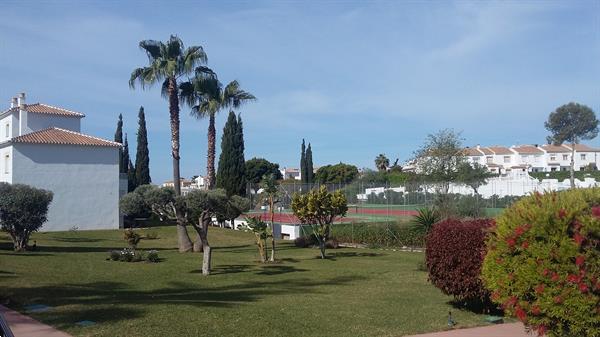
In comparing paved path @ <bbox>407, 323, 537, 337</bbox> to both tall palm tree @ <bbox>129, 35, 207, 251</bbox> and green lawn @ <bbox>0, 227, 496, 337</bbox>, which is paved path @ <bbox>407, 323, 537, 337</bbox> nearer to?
green lawn @ <bbox>0, 227, 496, 337</bbox>

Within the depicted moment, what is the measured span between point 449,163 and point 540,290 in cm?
4140

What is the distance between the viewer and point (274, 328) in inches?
374

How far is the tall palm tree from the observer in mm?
27812

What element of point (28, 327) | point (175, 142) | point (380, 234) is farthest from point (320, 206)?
point (28, 327)

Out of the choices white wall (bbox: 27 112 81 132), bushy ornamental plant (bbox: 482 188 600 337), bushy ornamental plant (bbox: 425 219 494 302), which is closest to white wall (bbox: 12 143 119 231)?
white wall (bbox: 27 112 81 132)

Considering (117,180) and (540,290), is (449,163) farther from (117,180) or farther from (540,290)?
(540,290)

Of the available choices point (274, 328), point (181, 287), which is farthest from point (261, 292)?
point (274, 328)

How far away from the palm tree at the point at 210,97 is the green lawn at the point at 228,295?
328 inches

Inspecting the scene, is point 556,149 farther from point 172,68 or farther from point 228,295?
point 228,295

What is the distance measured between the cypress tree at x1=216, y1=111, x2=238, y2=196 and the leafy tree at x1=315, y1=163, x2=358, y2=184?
130ft

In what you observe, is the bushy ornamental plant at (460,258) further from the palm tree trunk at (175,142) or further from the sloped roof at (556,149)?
the sloped roof at (556,149)

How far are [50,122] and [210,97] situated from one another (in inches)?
905

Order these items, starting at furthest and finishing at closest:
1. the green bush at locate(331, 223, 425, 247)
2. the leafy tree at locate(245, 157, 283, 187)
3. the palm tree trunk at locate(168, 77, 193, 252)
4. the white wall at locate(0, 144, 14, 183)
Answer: the leafy tree at locate(245, 157, 283, 187)
the white wall at locate(0, 144, 14, 183)
the green bush at locate(331, 223, 425, 247)
the palm tree trunk at locate(168, 77, 193, 252)

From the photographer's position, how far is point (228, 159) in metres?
50.6
